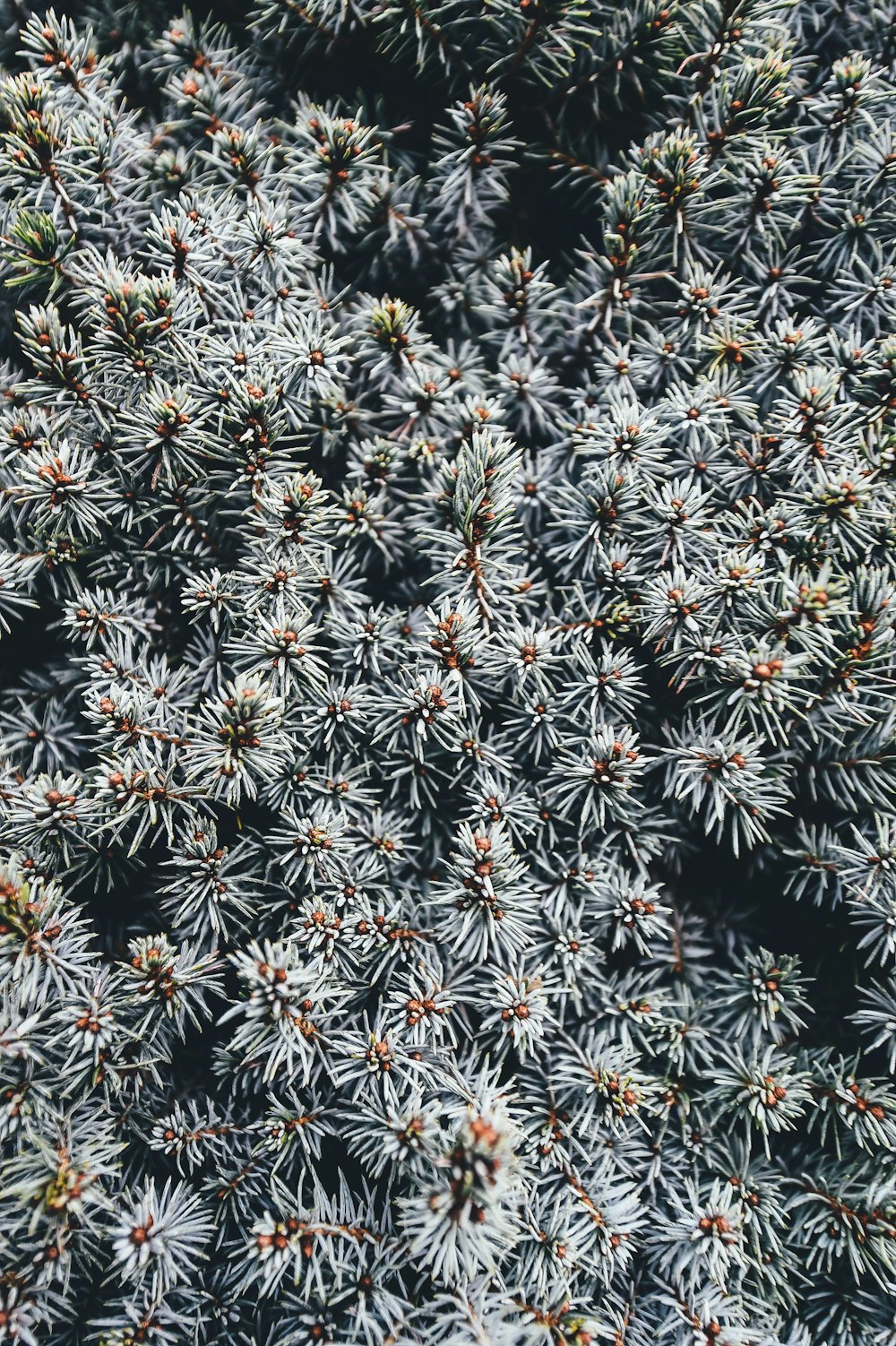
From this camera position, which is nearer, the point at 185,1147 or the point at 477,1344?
the point at 477,1344

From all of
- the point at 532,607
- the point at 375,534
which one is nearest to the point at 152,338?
the point at 375,534

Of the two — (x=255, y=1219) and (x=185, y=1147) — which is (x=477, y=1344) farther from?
(x=185, y=1147)

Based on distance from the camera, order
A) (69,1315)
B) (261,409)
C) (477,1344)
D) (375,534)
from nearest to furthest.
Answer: (477,1344)
(69,1315)
(261,409)
(375,534)

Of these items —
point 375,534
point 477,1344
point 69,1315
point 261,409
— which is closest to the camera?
point 477,1344

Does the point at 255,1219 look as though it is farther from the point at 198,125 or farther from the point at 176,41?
the point at 176,41

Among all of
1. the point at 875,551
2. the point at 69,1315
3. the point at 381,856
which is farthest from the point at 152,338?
the point at 69,1315

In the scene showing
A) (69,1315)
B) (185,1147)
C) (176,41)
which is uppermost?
(176,41)

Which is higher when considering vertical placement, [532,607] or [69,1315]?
[532,607]
